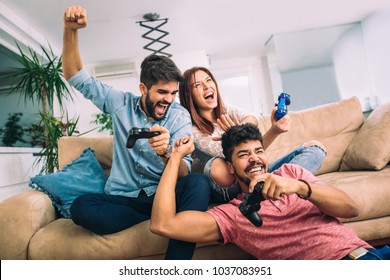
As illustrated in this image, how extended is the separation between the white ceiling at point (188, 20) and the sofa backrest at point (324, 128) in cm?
242

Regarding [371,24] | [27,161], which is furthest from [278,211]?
[371,24]

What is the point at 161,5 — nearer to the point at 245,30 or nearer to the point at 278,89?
the point at 245,30

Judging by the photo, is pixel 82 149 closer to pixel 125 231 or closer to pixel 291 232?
pixel 125 231

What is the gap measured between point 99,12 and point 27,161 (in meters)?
1.89

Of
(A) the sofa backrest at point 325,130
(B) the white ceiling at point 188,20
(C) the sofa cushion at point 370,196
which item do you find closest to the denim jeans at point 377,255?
(C) the sofa cushion at point 370,196

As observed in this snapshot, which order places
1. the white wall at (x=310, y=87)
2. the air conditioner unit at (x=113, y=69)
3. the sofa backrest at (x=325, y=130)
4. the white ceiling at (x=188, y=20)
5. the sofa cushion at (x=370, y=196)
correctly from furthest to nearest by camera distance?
the white wall at (x=310, y=87) → the air conditioner unit at (x=113, y=69) → the white ceiling at (x=188, y=20) → the sofa backrest at (x=325, y=130) → the sofa cushion at (x=370, y=196)

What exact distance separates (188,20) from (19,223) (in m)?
3.66

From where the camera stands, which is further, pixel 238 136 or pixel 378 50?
A: pixel 378 50

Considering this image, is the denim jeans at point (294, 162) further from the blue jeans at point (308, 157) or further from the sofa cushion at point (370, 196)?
the sofa cushion at point (370, 196)

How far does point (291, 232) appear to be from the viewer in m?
0.94

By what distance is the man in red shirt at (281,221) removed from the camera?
872 millimetres

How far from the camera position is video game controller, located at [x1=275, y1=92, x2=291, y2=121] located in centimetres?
128

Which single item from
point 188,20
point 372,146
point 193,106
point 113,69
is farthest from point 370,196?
point 113,69
